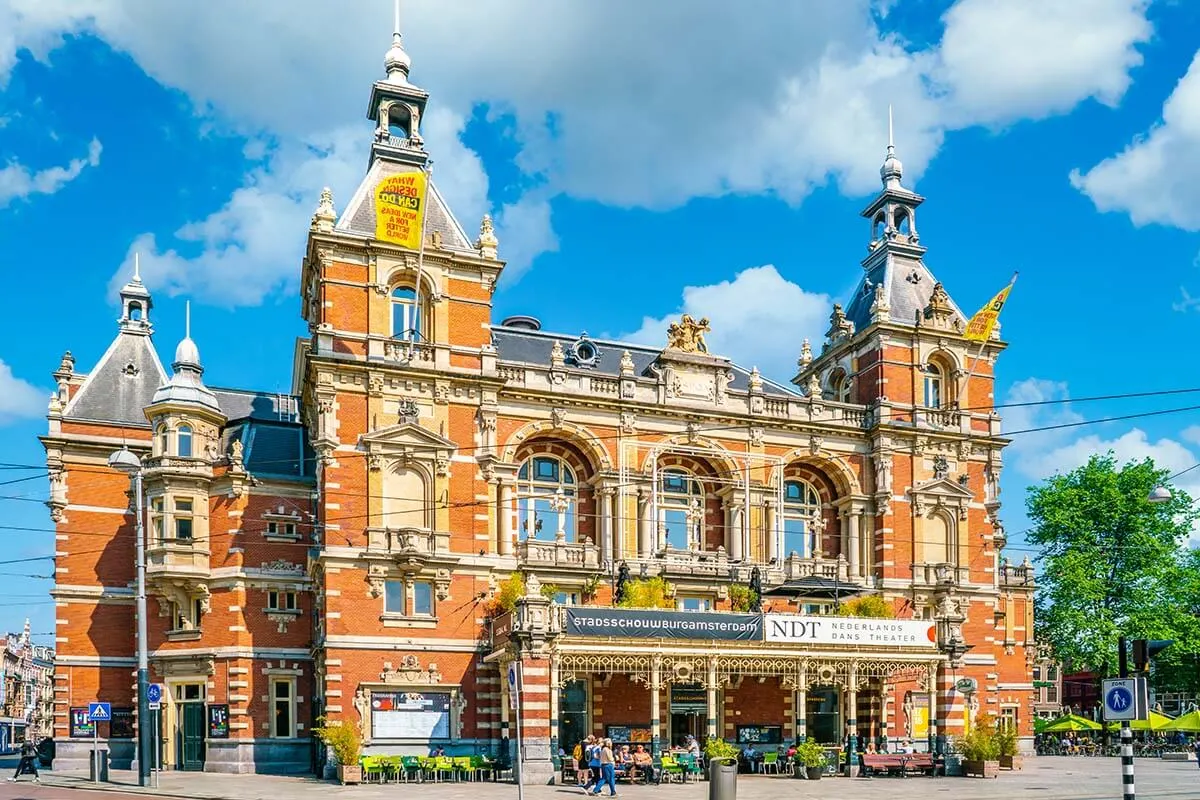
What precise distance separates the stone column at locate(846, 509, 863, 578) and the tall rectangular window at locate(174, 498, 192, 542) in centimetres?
2466

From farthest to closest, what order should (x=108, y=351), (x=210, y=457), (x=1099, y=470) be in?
(x=1099, y=470) < (x=108, y=351) < (x=210, y=457)

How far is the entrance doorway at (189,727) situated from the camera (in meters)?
39.8

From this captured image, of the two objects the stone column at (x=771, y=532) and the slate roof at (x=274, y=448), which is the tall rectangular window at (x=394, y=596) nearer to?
the slate roof at (x=274, y=448)

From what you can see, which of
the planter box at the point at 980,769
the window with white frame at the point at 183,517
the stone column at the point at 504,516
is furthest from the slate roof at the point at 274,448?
the planter box at the point at 980,769

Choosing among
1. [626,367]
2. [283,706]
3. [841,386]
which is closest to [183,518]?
[283,706]

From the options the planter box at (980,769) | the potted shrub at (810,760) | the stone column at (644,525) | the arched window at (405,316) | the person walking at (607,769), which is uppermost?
the arched window at (405,316)

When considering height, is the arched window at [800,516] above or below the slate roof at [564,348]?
below

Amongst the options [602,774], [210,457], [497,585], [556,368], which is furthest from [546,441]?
[602,774]

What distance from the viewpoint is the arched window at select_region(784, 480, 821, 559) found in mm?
45250

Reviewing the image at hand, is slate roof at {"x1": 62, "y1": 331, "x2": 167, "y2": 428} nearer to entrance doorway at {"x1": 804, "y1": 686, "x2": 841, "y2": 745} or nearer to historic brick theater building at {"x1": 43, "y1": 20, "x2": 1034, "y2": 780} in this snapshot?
historic brick theater building at {"x1": 43, "y1": 20, "x2": 1034, "y2": 780}

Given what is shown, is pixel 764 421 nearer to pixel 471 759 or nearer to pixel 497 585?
pixel 497 585

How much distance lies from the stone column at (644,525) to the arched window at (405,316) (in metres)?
10.1

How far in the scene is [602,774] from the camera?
30.4 m

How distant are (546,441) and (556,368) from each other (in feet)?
9.04
